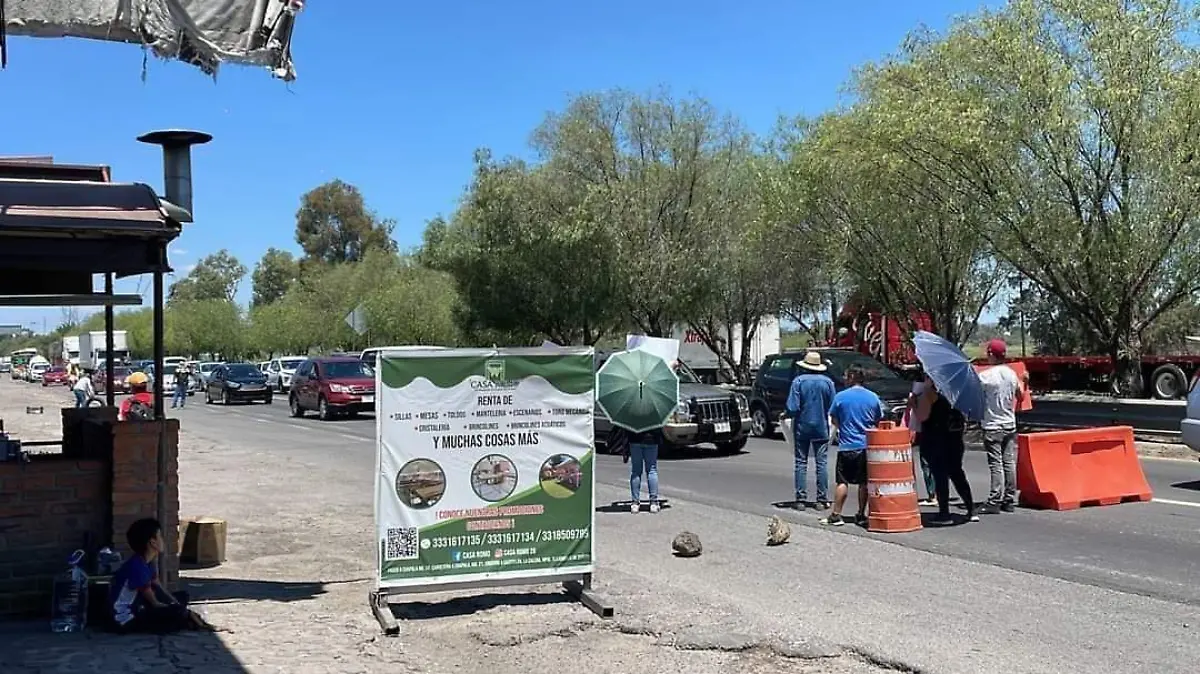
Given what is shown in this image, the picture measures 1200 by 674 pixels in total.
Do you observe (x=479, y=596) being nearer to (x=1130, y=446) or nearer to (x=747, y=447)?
(x=1130, y=446)

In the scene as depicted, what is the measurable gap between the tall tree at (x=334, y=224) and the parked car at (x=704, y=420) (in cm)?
8905

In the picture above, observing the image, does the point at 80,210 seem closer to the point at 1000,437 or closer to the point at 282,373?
the point at 1000,437

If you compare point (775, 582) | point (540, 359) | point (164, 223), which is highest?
point (164, 223)

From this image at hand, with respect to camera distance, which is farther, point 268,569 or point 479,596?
point 268,569

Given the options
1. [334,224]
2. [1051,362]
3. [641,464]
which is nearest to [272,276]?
[334,224]

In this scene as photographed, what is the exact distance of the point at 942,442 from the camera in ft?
36.2

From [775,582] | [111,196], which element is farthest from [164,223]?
[775,582]

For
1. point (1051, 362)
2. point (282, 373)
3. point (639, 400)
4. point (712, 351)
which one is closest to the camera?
point (639, 400)

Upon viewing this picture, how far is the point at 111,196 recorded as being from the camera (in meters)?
6.75

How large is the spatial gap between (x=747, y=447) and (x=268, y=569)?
12322 millimetres

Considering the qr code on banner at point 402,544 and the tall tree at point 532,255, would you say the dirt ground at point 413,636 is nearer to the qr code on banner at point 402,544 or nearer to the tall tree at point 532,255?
the qr code on banner at point 402,544

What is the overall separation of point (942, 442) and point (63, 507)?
773 centimetres

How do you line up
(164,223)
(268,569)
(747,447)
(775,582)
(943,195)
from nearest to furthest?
(164,223)
(775,582)
(268,569)
(747,447)
(943,195)

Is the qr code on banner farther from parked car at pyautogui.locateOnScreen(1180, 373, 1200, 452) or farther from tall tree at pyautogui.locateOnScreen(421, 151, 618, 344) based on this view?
tall tree at pyautogui.locateOnScreen(421, 151, 618, 344)
